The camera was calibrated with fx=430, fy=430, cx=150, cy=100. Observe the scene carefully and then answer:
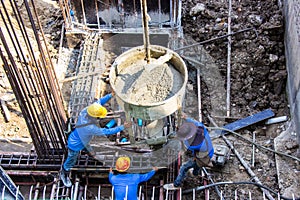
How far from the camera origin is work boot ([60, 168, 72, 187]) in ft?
24.3

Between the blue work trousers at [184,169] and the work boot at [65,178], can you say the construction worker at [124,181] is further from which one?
the work boot at [65,178]

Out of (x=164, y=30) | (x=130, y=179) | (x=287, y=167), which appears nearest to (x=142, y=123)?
(x=130, y=179)

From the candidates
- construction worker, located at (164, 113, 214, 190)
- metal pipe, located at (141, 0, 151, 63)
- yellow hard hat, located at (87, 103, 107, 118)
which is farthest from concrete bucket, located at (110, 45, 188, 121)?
yellow hard hat, located at (87, 103, 107, 118)

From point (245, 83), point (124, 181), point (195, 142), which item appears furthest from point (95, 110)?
point (245, 83)

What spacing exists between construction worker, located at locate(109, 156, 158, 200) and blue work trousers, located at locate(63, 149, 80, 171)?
2.72ft

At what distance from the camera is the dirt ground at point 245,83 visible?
7.66m

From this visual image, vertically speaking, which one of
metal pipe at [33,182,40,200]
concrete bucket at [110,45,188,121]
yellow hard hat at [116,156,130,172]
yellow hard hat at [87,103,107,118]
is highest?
concrete bucket at [110,45,188,121]

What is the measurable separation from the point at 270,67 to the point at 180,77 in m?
3.67

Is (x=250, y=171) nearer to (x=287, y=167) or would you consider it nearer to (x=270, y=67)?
(x=287, y=167)

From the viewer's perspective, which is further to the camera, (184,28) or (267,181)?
(184,28)

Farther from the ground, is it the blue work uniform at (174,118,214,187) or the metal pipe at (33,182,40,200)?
the blue work uniform at (174,118,214,187)

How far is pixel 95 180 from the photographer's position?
7719 mm

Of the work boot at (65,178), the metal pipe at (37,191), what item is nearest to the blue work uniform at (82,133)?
the work boot at (65,178)

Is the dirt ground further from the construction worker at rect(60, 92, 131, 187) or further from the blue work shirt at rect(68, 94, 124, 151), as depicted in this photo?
the blue work shirt at rect(68, 94, 124, 151)
